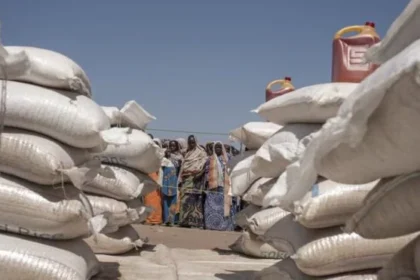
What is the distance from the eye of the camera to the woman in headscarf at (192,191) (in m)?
8.21

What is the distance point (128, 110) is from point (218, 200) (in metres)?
3.94

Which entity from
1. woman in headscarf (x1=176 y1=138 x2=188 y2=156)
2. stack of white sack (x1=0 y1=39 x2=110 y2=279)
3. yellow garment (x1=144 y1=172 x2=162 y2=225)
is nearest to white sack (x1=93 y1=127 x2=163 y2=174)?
stack of white sack (x1=0 y1=39 x2=110 y2=279)

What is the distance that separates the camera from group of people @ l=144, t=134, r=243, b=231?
26.5ft

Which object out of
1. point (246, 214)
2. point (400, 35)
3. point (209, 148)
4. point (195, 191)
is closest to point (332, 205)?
point (400, 35)

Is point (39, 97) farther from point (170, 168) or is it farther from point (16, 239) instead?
point (170, 168)

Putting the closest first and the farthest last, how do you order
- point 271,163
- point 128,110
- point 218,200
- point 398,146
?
point 398,146, point 271,163, point 128,110, point 218,200

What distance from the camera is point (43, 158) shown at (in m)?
2.56

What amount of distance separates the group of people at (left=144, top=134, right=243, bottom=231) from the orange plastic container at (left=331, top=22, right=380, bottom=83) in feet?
15.7

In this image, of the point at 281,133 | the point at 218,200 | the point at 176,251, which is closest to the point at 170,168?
the point at 218,200

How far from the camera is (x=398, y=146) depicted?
1.33 m

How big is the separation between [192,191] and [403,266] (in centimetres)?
656

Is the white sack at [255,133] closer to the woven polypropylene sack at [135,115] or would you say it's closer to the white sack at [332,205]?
the woven polypropylene sack at [135,115]

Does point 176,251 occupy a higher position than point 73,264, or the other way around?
point 73,264

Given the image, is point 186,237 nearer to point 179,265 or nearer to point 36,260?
point 179,265
